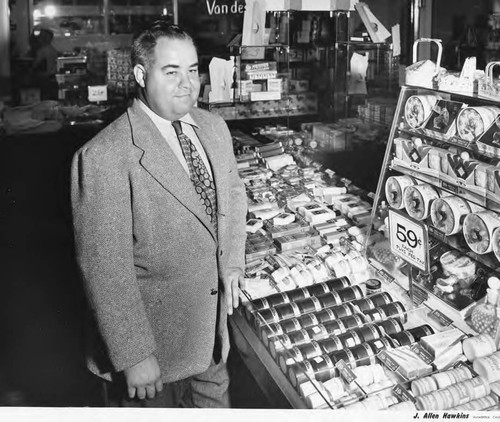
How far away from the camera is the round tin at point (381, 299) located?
75.5 inches

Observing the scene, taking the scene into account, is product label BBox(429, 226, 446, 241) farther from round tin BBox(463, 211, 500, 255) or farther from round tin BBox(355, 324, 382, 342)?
round tin BBox(355, 324, 382, 342)

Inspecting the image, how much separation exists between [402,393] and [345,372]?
16cm

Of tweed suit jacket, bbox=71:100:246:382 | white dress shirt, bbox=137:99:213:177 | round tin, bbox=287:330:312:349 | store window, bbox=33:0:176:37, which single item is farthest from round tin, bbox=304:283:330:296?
store window, bbox=33:0:176:37

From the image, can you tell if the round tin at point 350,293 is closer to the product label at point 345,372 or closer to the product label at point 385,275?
the product label at point 385,275

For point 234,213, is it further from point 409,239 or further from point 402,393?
point 402,393

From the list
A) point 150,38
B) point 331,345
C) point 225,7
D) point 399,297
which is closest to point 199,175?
point 150,38

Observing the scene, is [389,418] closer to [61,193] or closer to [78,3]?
[61,193]

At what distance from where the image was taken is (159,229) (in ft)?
4.96

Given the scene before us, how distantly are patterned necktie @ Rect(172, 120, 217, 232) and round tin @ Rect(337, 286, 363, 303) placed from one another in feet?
1.79

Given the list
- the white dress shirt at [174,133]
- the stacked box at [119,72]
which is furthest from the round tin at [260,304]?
the stacked box at [119,72]

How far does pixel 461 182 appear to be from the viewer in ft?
5.90

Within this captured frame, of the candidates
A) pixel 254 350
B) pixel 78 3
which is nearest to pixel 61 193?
pixel 78 3

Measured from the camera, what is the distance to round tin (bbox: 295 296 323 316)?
187 cm

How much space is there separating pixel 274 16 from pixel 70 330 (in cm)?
206
